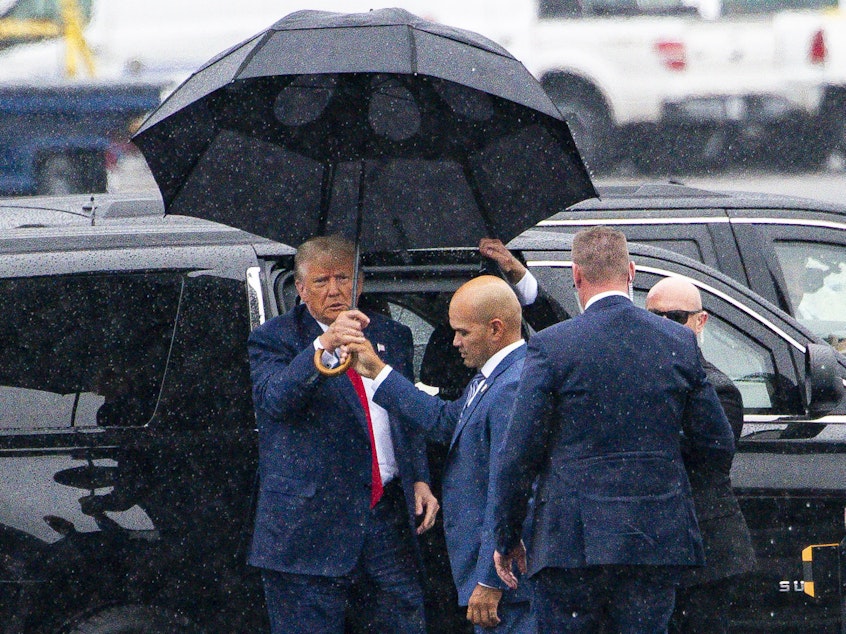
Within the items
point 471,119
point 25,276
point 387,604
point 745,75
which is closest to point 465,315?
point 471,119

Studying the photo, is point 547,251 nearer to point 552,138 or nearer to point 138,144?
point 552,138

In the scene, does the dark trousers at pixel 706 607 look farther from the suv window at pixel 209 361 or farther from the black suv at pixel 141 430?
the suv window at pixel 209 361

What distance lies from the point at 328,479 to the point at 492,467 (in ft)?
1.59

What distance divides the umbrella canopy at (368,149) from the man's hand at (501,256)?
4 cm

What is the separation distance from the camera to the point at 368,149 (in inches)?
164

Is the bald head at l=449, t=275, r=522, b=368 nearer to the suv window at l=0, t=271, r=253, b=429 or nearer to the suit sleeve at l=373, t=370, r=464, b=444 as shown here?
the suit sleeve at l=373, t=370, r=464, b=444

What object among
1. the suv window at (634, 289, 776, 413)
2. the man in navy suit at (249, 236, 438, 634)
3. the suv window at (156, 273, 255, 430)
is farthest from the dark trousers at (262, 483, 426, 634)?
the suv window at (634, 289, 776, 413)

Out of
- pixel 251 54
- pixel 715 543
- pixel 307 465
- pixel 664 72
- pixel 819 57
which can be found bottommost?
pixel 715 543

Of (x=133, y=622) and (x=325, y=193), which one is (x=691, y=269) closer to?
(x=325, y=193)

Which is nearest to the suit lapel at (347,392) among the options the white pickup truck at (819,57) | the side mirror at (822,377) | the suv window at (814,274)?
the side mirror at (822,377)

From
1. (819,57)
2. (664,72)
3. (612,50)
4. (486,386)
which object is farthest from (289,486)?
(819,57)

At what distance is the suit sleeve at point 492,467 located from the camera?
12.6 feet

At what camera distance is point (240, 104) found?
160 inches

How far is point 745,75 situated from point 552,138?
33.4ft
